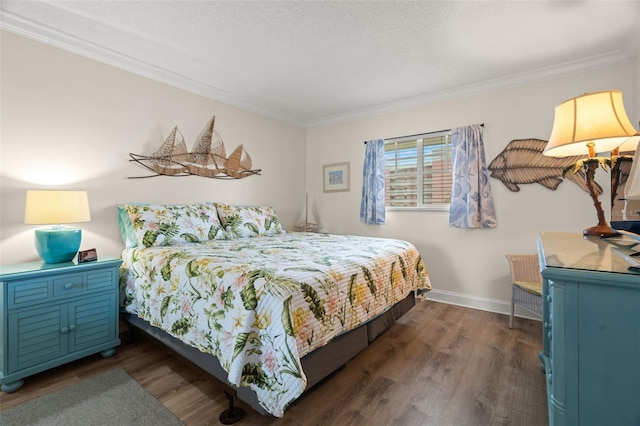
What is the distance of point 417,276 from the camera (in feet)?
8.76

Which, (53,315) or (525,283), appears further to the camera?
(525,283)

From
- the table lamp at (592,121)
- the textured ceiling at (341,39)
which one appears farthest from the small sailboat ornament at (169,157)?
the table lamp at (592,121)

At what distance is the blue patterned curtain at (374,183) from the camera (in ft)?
12.4

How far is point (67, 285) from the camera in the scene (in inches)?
76.2

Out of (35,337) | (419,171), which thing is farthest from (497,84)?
(35,337)

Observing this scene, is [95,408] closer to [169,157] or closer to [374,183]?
[169,157]

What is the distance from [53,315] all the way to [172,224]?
975 millimetres

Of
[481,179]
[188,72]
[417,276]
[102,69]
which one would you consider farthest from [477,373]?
[102,69]

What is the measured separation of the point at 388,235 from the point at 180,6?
3133 millimetres

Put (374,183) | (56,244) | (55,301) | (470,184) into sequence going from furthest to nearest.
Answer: (374,183) < (470,184) < (56,244) < (55,301)

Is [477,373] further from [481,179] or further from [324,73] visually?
[324,73]

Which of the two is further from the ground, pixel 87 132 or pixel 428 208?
pixel 87 132

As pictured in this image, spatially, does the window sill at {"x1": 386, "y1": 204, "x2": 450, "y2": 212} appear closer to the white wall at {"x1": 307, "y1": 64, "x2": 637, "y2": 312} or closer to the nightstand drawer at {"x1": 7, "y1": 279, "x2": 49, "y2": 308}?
the white wall at {"x1": 307, "y1": 64, "x2": 637, "y2": 312}

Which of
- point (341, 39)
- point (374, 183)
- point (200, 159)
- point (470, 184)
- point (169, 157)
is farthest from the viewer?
point (374, 183)
